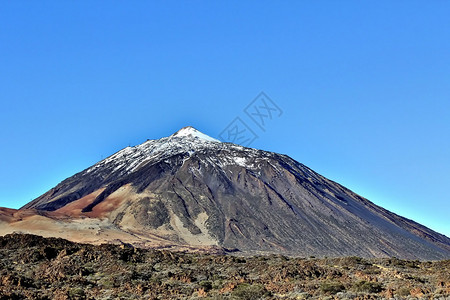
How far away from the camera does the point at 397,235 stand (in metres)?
180

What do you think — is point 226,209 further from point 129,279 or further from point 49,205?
point 129,279

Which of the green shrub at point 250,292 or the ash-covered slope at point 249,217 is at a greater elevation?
the ash-covered slope at point 249,217

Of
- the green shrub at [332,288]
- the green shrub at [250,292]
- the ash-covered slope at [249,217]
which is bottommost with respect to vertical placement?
the green shrub at [250,292]

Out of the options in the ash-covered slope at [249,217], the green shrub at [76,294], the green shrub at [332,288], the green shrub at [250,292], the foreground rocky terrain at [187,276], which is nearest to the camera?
the green shrub at [250,292]

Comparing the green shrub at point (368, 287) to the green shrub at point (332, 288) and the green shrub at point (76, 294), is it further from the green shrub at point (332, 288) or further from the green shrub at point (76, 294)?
the green shrub at point (76, 294)

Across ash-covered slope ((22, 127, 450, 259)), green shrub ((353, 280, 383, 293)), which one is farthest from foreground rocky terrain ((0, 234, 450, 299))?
ash-covered slope ((22, 127, 450, 259))

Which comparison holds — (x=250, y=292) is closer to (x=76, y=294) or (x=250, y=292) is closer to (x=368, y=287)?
(x=368, y=287)

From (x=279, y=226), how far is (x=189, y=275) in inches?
5372

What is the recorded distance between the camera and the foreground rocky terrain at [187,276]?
3225cm

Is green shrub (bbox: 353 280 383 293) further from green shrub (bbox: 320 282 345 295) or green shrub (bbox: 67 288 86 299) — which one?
green shrub (bbox: 67 288 86 299)

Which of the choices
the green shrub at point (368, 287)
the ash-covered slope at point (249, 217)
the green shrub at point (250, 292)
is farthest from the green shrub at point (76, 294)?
the ash-covered slope at point (249, 217)

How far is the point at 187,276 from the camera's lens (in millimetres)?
37719

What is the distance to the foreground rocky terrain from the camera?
32250mm

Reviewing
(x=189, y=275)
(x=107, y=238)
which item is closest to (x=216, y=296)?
(x=189, y=275)
